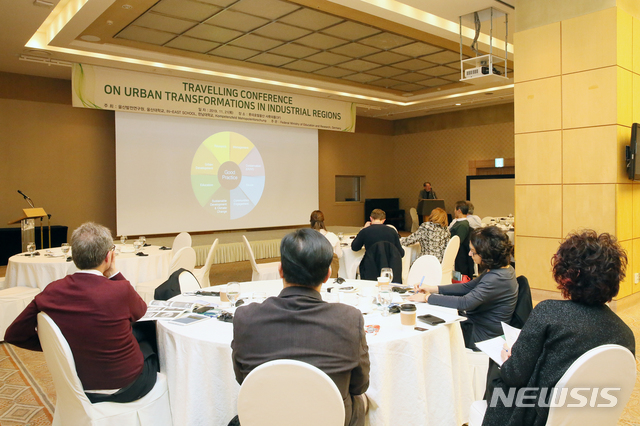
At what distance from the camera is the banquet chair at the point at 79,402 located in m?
1.91

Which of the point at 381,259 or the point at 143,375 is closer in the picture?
the point at 143,375

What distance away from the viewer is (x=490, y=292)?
2.56 meters

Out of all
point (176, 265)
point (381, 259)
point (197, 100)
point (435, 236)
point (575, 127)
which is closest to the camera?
point (176, 265)

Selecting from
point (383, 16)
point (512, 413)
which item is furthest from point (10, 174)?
point (512, 413)

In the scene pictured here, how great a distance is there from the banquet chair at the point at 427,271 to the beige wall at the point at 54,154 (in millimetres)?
7701

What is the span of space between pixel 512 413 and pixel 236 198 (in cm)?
850

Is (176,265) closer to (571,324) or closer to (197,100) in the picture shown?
(571,324)

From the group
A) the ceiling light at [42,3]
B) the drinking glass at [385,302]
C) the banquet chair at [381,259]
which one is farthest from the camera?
the ceiling light at [42,3]

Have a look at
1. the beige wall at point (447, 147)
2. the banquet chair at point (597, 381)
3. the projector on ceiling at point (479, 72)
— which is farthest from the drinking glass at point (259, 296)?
the beige wall at point (447, 147)

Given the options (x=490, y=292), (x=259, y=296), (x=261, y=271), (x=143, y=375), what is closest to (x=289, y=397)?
(x=143, y=375)

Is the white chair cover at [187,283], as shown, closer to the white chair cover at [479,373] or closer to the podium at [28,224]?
the white chair cover at [479,373]

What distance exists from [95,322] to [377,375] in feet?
4.17

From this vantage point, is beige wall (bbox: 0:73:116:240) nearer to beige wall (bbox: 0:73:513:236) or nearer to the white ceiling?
beige wall (bbox: 0:73:513:236)

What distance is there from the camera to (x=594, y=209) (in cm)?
523
